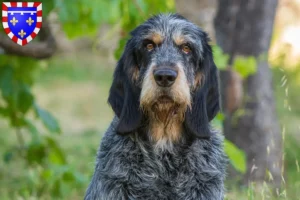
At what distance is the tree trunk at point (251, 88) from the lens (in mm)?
9664

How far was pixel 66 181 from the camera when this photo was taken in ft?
26.6

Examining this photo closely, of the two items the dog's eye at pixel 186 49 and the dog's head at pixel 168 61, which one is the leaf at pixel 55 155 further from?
the dog's eye at pixel 186 49

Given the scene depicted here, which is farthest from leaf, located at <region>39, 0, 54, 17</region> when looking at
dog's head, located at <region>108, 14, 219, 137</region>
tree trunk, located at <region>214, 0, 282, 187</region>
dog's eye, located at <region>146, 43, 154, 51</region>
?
tree trunk, located at <region>214, 0, 282, 187</region>

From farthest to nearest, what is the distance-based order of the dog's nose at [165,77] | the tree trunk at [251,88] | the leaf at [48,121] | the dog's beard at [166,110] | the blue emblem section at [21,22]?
1. the tree trunk at [251,88]
2. the leaf at [48,121]
3. the blue emblem section at [21,22]
4. the dog's beard at [166,110]
5. the dog's nose at [165,77]

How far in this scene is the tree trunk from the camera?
9664mm

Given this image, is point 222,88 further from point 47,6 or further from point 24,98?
point 47,6

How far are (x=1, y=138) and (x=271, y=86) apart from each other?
5920mm

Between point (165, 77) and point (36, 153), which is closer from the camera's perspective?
point (165, 77)

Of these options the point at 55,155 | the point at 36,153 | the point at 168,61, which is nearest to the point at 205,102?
the point at 168,61

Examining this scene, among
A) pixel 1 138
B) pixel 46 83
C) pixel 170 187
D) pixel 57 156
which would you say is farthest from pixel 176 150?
pixel 46 83

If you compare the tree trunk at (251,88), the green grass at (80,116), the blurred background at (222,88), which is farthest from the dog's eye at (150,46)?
the tree trunk at (251,88)

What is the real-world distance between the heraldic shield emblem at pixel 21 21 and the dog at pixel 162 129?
1.05 m

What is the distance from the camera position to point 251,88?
9953mm

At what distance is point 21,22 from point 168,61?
158cm
